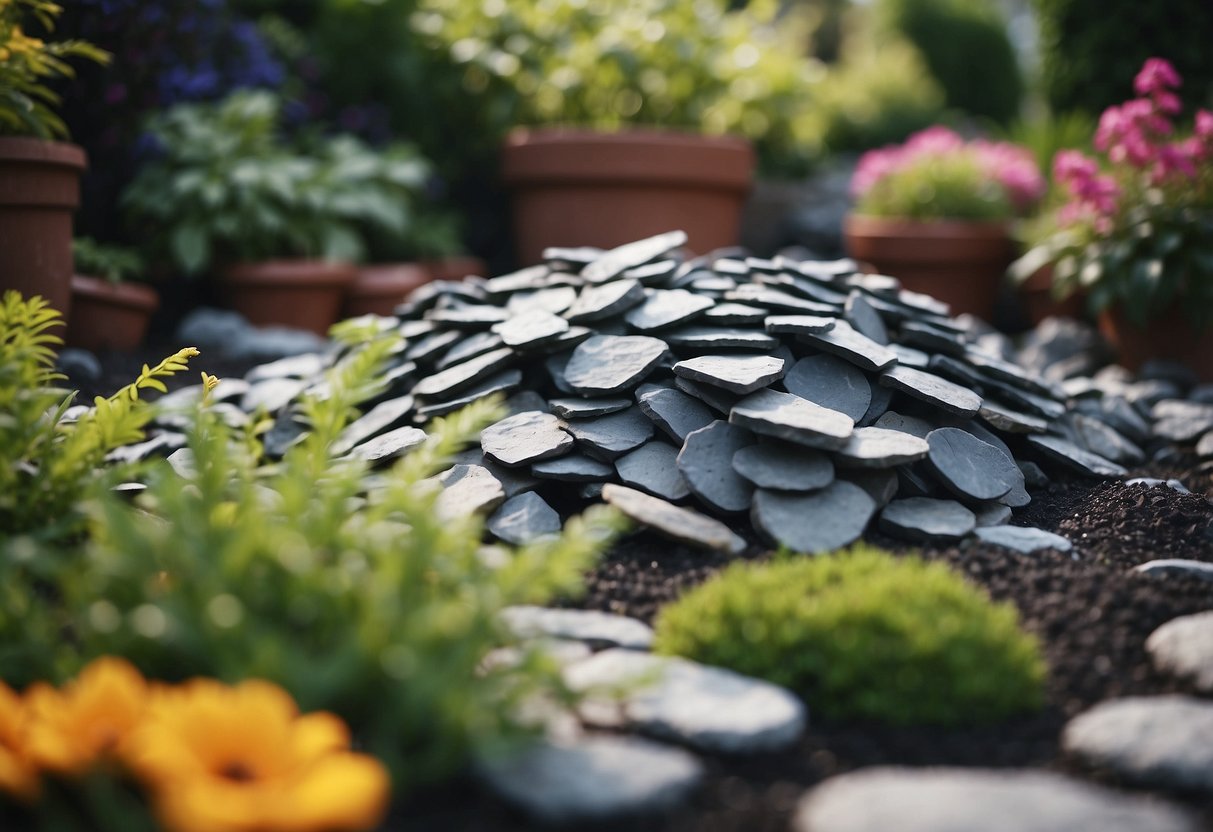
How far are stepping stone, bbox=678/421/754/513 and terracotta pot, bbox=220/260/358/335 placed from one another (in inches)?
120

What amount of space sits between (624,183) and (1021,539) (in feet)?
11.4

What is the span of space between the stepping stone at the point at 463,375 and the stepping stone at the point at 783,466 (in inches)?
35.5

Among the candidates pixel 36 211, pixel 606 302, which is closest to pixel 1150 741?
pixel 606 302

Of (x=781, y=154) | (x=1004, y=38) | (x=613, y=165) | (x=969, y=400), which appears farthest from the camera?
(x=1004, y=38)

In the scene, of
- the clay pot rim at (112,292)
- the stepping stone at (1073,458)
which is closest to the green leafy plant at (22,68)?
the clay pot rim at (112,292)

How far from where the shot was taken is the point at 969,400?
3.08 meters

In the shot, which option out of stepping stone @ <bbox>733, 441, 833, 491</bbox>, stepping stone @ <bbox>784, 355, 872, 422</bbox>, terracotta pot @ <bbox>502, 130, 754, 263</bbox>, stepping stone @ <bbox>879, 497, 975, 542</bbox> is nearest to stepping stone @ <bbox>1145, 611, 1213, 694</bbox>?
stepping stone @ <bbox>879, 497, 975, 542</bbox>

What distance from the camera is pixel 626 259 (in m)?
3.66

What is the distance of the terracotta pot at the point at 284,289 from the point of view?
16.9 feet

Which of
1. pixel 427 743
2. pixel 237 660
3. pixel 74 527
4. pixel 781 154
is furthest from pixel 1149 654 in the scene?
pixel 781 154

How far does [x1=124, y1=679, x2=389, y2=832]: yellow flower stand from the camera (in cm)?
124

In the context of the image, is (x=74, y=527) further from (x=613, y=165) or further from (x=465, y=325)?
(x=613, y=165)

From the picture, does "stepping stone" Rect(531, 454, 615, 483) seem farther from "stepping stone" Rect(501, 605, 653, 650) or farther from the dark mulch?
"stepping stone" Rect(501, 605, 653, 650)

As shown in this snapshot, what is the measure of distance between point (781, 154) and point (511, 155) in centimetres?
222
